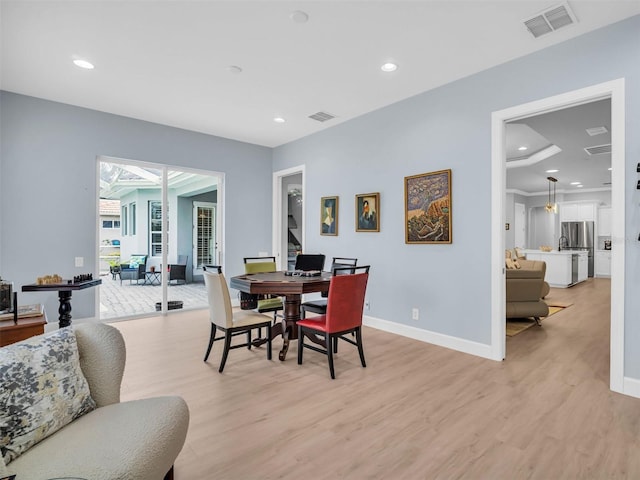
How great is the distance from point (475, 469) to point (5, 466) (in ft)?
6.60

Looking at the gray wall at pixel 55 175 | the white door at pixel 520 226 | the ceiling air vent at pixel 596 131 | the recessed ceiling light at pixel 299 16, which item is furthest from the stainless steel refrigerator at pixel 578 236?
the gray wall at pixel 55 175

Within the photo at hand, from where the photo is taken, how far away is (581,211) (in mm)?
10398

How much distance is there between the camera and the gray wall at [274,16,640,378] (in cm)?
263

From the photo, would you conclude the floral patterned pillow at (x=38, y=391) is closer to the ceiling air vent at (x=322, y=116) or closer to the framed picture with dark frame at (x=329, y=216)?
the framed picture with dark frame at (x=329, y=216)

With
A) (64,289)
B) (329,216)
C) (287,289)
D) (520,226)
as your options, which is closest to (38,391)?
(287,289)

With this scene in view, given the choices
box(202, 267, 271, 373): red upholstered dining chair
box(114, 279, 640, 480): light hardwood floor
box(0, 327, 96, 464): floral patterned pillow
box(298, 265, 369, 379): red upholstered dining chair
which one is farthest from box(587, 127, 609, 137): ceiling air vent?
box(0, 327, 96, 464): floral patterned pillow

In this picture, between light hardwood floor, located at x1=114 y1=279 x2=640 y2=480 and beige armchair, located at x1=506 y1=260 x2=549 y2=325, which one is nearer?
light hardwood floor, located at x1=114 y1=279 x2=640 y2=480

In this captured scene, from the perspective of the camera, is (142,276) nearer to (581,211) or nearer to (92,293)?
(92,293)

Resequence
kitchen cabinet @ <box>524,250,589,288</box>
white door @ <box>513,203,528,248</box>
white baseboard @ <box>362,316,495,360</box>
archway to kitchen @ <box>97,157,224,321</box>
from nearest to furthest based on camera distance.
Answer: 1. white baseboard @ <box>362,316,495,360</box>
2. archway to kitchen @ <box>97,157,224,321</box>
3. kitchen cabinet @ <box>524,250,589,288</box>
4. white door @ <box>513,203,528,248</box>

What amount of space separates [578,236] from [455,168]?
9079mm

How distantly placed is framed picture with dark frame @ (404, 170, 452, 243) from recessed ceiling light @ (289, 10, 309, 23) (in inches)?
83.2

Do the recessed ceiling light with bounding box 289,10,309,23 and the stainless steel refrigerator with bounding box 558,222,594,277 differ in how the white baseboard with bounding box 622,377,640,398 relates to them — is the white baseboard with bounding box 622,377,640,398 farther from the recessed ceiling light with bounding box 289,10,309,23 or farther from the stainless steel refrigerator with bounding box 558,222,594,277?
the stainless steel refrigerator with bounding box 558,222,594,277

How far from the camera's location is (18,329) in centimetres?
241


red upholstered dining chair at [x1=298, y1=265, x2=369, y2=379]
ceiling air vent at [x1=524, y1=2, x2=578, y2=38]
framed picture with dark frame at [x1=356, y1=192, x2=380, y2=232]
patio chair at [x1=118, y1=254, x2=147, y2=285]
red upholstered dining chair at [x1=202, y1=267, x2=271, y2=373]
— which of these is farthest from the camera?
patio chair at [x1=118, y1=254, x2=147, y2=285]
